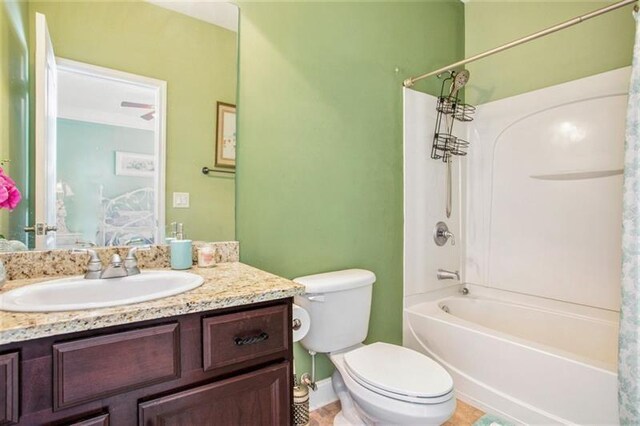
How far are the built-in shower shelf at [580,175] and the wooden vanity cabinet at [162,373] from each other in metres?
1.92

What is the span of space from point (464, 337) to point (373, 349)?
1.82 ft

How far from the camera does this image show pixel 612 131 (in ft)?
6.05

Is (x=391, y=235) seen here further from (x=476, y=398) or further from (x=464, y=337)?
(x=476, y=398)

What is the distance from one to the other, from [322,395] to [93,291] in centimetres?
127

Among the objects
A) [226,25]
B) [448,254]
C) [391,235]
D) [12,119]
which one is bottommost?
[448,254]

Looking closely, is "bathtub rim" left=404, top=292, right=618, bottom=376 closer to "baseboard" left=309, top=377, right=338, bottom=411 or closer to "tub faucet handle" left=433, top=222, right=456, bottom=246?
"tub faucet handle" left=433, top=222, right=456, bottom=246

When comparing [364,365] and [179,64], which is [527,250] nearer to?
[364,365]

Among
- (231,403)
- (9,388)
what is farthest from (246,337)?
(9,388)

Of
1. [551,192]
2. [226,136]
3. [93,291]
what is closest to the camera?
[93,291]

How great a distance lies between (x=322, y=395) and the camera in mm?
1804

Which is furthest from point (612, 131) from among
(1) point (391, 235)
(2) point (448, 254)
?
(1) point (391, 235)

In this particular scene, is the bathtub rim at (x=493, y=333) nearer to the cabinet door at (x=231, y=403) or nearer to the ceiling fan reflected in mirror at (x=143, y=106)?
the cabinet door at (x=231, y=403)

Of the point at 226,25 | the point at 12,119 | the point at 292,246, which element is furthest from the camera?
the point at 292,246

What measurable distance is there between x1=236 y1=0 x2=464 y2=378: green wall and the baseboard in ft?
0.20
